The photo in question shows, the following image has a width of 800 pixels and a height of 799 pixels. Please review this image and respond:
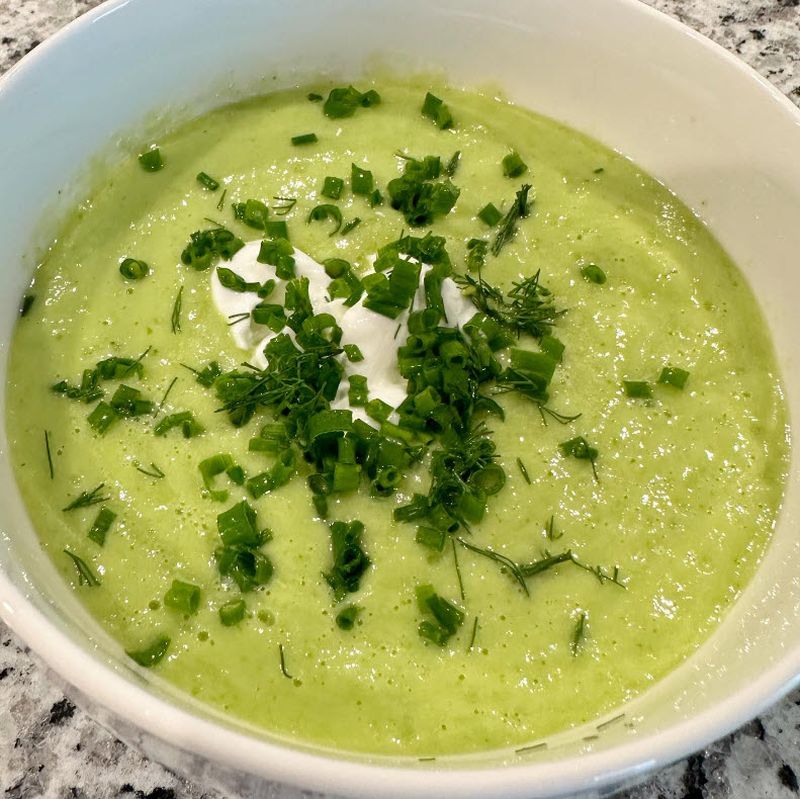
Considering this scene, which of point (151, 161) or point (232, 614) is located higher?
point (151, 161)

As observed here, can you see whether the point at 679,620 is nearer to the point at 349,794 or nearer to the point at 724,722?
the point at 724,722

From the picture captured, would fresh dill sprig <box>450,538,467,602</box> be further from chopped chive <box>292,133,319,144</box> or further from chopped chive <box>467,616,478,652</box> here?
chopped chive <box>292,133,319,144</box>

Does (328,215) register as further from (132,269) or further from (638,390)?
(638,390)

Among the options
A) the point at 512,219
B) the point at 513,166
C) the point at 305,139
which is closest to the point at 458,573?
the point at 512,219

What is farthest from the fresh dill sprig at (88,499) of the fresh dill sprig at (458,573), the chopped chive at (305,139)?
the chopped chive at (305,139)

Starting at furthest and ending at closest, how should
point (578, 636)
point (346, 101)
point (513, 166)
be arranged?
1. point (346, 101)
2. point (513, 166)
3. point (578, 636)

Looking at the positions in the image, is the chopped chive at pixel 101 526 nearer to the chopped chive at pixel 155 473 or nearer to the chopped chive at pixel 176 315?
the chopped chive at pixel 155 473

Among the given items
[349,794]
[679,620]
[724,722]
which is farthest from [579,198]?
[349,794]
